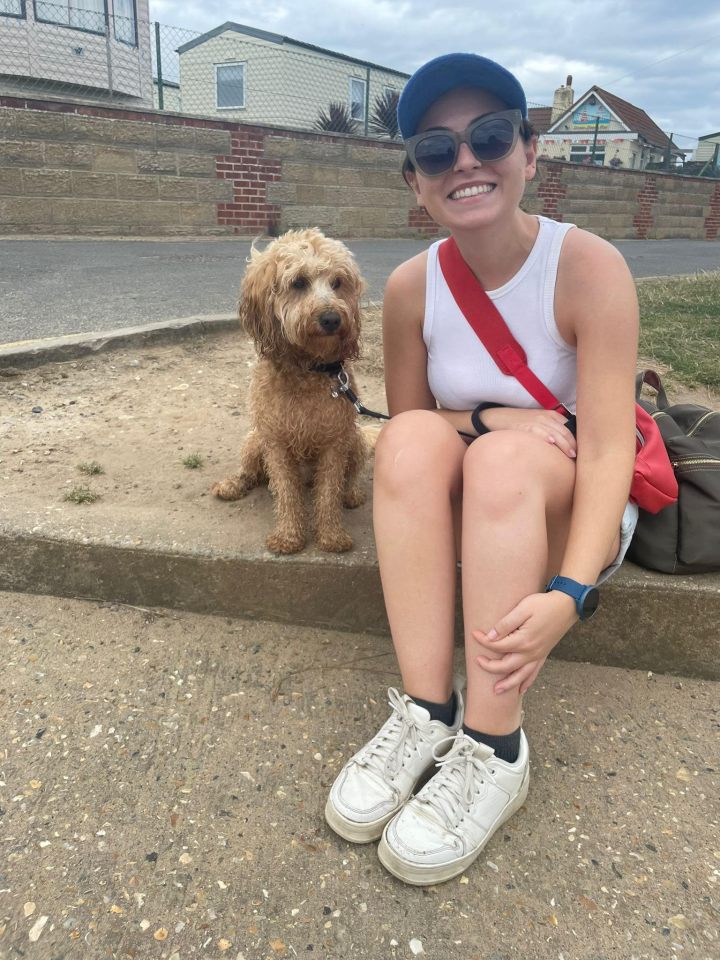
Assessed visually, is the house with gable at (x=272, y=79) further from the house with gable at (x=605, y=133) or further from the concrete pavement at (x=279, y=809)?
the concrete pavement at (x=279, y=809)

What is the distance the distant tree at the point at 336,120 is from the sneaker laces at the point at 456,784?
21.2 meters

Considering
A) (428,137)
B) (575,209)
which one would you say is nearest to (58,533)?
(428,137)

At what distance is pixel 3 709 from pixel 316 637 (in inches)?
40.8

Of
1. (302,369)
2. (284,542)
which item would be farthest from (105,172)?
(284,542)

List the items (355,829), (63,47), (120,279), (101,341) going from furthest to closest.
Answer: (63,47), (120,279), (101,341), (355,829)

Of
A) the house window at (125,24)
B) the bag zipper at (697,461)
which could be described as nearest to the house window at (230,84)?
the house window at (125,24)

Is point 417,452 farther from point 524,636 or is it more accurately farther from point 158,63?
point 158,63

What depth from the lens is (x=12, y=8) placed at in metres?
17.7

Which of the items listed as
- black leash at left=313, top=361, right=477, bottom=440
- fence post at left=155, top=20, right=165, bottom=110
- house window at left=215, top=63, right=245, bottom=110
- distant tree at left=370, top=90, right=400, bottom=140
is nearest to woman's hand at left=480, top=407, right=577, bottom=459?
black leash at left=313, top=361, right=477, bottom=440

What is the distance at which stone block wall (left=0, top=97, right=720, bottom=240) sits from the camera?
958 centimetres

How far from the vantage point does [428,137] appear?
5.99 feet

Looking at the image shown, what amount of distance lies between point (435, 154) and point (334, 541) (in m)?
1.34

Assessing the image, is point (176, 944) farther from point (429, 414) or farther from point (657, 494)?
point (657, 494)

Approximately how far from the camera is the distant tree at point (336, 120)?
20.2 meters
